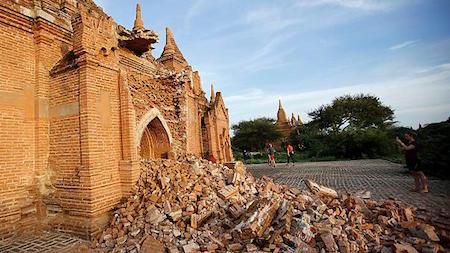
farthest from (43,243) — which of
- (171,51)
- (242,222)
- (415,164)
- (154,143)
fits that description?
(171,51)

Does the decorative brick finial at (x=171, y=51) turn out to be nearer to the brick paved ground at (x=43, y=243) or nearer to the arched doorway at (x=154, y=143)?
the arched doorway at (x=154, y=143)

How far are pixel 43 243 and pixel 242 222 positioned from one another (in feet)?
13.3

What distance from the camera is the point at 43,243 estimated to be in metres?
5.18

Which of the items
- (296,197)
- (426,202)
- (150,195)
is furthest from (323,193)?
(150,195)

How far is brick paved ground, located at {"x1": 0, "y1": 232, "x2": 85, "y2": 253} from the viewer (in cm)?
487

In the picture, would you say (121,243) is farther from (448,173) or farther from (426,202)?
(448,173)

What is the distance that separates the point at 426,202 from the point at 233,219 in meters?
5.84

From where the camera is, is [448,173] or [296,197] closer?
[296,197]

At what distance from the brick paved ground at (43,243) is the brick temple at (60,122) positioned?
22 centimetres

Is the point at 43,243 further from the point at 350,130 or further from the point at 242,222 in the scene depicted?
the point at 350,130

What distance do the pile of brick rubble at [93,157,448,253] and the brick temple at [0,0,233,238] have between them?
2.47 ft

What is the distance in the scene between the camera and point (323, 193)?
7188mm

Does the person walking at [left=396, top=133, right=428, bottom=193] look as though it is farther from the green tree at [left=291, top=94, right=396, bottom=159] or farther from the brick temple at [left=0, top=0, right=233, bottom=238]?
the green tree at [left=291, top=94, right=396, bottom=159]

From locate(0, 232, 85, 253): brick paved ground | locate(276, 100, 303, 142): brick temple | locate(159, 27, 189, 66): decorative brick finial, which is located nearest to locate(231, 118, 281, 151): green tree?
locate(276, 100, 303, 142): brick temple
